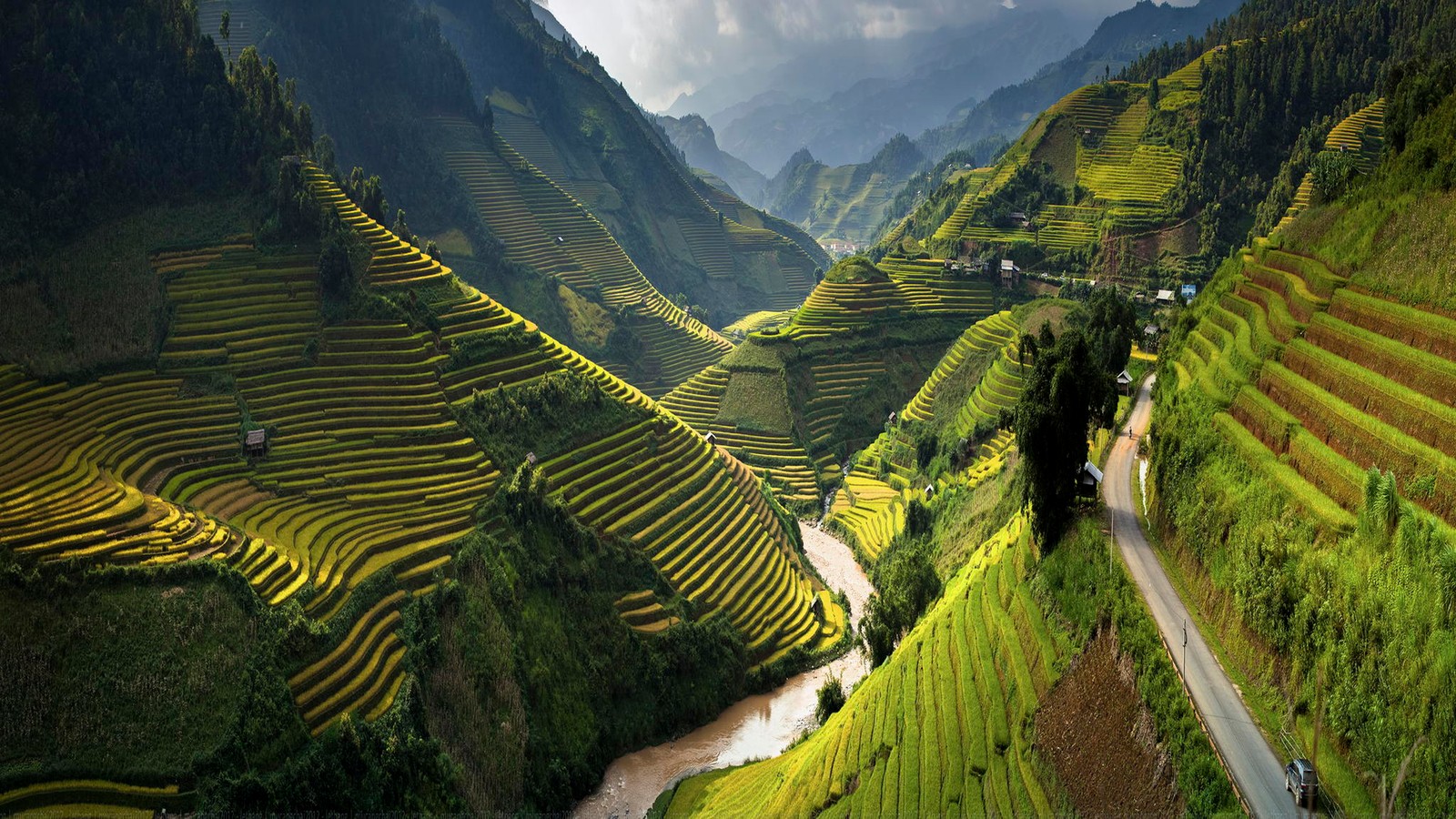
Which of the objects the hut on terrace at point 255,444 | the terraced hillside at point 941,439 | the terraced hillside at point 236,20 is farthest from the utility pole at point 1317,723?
the terraced hillside at point 236,20

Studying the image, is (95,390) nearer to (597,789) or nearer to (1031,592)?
(597,789)

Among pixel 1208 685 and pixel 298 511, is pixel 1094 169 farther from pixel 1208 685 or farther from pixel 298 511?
pixel 1208 685

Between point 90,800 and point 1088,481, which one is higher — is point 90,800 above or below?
below

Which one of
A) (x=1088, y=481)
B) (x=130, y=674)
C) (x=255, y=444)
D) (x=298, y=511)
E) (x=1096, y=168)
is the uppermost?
(x=1096, y=168)

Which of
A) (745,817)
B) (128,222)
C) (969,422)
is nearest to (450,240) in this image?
(128,222)

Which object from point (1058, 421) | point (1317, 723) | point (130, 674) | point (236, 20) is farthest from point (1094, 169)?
point (130, 674)

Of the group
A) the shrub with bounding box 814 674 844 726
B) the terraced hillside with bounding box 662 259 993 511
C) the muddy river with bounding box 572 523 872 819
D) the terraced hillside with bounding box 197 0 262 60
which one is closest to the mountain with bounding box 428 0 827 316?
the terraced hillside with bounding box 197 0 262 60

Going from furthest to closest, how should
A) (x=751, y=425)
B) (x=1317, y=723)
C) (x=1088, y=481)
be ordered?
1. (x=751, y=425)
2. (x=1088, y=481)
3. (x=1317, y=723)
